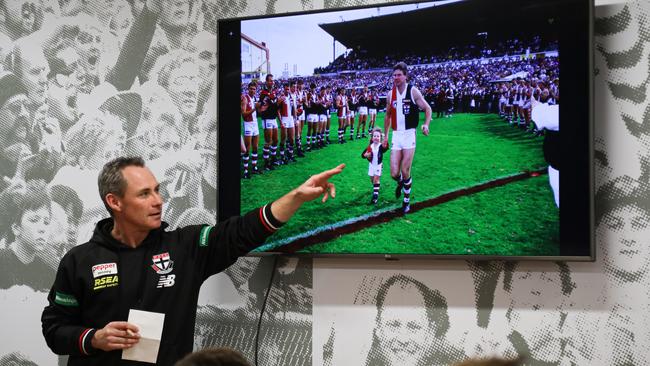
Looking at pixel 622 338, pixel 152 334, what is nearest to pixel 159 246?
pixel 152 334

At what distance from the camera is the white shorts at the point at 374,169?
245 cm

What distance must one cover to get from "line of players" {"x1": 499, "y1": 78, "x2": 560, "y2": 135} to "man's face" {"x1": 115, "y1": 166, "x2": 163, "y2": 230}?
1373mm

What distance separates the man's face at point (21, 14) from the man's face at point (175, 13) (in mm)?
669

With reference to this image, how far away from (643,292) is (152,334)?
1768 millimetres

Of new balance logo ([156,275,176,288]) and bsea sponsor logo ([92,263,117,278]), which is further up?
bsea sponsor logo ([92,263,117,278])

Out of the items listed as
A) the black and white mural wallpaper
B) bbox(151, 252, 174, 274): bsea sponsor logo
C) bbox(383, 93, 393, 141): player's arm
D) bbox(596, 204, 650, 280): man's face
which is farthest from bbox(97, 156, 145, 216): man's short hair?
bbox(596, 204, 650, 280): man's face

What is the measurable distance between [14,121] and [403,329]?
2.09 m

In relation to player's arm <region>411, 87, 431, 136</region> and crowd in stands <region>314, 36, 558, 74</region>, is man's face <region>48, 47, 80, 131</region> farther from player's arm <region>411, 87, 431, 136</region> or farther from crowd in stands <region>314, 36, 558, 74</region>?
player's arm <region>411, 87, 431, 136</region>

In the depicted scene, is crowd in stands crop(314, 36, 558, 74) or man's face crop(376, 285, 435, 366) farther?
man's face crop(376, 285, 435, 366)

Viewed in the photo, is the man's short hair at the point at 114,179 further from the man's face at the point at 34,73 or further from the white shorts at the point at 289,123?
the man's face at the point at 34,73

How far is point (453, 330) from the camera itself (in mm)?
2357

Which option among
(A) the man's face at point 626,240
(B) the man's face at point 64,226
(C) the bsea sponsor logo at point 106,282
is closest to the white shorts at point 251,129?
(C) the bsea sponsor logo at point 106,282

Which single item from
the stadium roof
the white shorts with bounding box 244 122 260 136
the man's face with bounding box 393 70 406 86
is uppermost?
the stadium roof

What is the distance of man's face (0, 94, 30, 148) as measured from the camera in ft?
9.58
